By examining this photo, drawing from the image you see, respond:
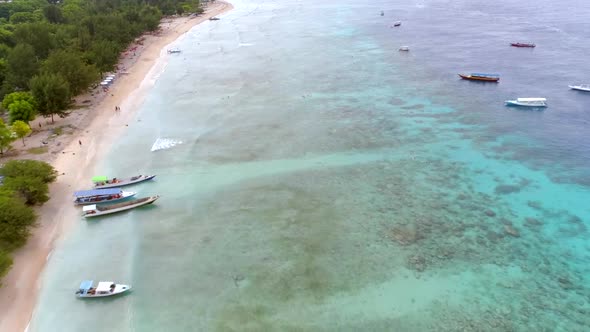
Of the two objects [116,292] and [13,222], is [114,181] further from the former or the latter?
[116,292]

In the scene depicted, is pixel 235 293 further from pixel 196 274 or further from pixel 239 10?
pixel 239 10

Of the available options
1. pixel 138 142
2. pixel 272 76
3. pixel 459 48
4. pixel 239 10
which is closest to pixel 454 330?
pixel 138 142

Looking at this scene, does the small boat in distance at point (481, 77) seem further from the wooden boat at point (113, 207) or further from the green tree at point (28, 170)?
the green tree at point (28, 170)

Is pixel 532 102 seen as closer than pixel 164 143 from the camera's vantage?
No

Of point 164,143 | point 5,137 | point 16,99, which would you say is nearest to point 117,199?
point 164,143

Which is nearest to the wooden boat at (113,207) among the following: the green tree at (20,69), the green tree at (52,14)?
the green tree at (20,69)
